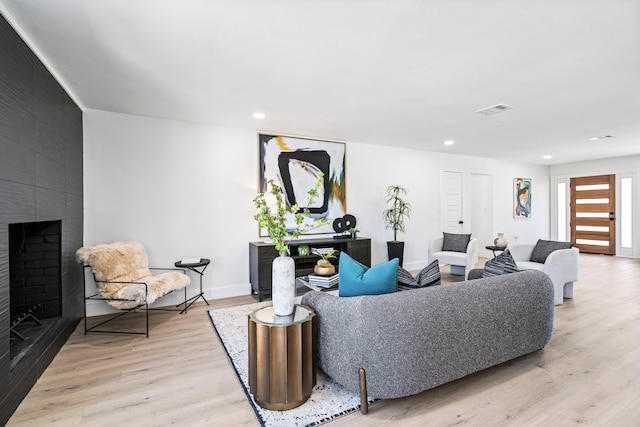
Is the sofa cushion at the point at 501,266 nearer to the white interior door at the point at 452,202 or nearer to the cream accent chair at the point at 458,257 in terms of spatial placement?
the cream accent chair at the point at 458,257

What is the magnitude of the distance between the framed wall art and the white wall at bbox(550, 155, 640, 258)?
22.5 feet

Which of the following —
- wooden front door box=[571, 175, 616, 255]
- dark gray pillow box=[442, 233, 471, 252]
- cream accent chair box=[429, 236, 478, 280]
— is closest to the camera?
cream accent chair box=[429, 236, 478, 280]

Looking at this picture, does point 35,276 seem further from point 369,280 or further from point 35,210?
point 369,280

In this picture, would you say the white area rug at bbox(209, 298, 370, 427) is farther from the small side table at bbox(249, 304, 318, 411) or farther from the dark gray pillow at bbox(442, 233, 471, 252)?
the dark gray pillow at bbox(442, 233, 471, 252)

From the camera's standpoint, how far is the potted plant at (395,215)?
5.44 m

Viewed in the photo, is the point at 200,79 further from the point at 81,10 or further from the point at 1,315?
the point at 1,315

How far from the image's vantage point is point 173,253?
3.97 m

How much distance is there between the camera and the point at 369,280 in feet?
6.44

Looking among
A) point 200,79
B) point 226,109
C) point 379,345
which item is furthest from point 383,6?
point 226,109

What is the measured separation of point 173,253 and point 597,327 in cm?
469

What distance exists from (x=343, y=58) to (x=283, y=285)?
1.75 metres

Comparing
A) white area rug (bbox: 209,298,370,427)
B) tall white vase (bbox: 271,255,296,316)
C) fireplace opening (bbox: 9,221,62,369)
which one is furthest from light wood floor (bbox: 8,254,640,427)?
tall white vase (bbox: 271,255,296,316)

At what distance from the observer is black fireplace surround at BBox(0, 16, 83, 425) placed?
1843 mm

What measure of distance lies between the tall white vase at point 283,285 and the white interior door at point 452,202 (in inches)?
210
